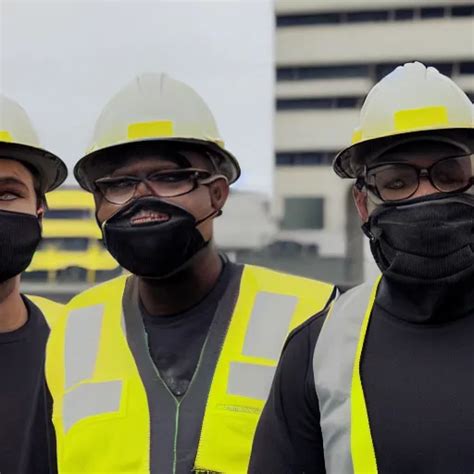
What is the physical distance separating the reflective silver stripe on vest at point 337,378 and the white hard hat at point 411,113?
0.47 metres

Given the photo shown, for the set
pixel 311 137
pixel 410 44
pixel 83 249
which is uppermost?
pixel 410 44

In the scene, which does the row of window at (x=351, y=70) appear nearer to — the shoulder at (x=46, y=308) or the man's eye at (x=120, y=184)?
the shoulder at (x=46, y=308)

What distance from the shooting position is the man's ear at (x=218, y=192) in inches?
104

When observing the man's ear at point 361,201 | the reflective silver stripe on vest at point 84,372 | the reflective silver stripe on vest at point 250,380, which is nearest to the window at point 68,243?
the reflective silver stripe on vest at point 84,372

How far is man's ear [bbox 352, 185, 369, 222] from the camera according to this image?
2125 millimetres

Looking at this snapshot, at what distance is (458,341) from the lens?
73.8 inches

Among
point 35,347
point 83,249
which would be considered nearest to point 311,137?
point 83,249

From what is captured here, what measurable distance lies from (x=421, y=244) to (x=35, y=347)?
172cm

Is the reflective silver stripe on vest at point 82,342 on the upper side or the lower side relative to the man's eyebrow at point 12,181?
lower

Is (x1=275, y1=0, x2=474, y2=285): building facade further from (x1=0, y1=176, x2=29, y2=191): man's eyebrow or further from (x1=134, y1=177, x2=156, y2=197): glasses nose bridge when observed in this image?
(x1=134, y1=177, x2=156, y2=197): glasses nose bridge

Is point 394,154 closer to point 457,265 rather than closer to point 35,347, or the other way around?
point 457,265

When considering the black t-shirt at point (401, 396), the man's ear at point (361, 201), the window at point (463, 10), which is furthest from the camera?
the window at point (463, 10)

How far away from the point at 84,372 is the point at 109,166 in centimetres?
73

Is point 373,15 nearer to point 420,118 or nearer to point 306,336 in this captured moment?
point 420,118
